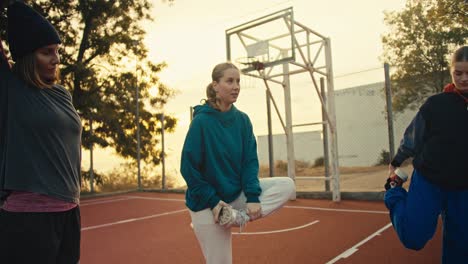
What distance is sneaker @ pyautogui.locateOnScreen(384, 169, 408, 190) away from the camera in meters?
2.21

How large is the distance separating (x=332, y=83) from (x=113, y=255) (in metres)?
5.32

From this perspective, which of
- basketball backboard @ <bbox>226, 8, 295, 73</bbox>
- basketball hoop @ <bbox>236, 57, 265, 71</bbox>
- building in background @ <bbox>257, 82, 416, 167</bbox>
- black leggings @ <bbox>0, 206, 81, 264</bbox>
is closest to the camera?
black leggings @ <bbox>0, 206, 81, 264</bbox>

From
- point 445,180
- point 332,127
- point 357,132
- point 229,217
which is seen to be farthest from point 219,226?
point 357,132

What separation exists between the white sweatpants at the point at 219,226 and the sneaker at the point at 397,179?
646 millimetres

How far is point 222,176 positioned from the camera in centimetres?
202

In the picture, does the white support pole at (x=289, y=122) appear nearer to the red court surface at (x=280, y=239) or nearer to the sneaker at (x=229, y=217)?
the red court surface at (x=280, y=239)

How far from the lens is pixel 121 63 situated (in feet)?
46.5

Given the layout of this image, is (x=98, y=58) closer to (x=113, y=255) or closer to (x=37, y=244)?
(x=113, y=255)

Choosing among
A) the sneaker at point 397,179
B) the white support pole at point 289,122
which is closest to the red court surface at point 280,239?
the white support pole at point 289,122

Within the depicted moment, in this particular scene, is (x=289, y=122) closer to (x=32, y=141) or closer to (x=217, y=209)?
(x=217, y=209)

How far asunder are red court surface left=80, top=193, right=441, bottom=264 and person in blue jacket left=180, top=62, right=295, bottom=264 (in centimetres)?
180

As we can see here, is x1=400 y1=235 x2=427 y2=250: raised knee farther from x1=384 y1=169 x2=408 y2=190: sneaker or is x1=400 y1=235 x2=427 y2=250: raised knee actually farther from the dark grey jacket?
the dark grey jacket

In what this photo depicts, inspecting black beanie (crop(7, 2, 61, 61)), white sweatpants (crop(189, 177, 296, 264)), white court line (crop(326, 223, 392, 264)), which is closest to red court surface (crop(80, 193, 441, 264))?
white court line (crop(326, 223, 392, 264))

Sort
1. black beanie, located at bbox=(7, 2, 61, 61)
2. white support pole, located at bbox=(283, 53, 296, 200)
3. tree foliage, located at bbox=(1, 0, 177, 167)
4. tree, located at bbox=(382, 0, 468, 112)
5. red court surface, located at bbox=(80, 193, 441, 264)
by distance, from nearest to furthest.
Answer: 1. black beanie, located at bbox=(7, 2, 61, 61)
2. red court surface, located at bbox=(80, 193, 441, 264)
3. white support pole, located at bbox=(283, 53, 296, 200)
4. tree foliage, located at bbox=(1, 0, 177, 167)
5. tree, located at bbox=(382, 0, 468, 112)
